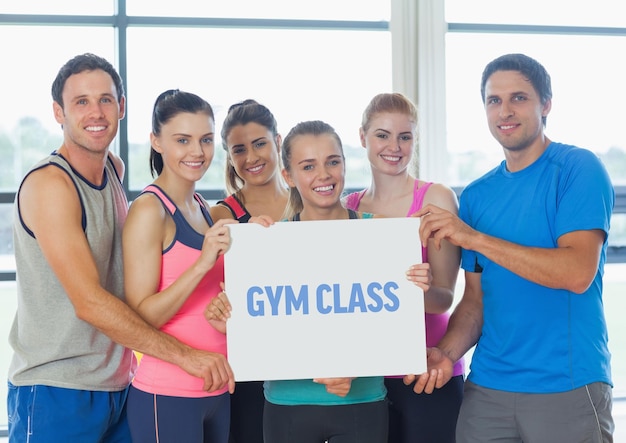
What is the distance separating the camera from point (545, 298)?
5.88 ft

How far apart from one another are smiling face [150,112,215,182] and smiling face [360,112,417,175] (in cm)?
56

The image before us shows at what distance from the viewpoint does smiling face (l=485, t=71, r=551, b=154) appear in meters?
1.84

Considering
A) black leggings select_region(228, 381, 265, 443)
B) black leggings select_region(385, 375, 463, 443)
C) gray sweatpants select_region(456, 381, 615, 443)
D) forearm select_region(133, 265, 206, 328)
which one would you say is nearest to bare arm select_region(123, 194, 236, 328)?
forearm select_region(133, 265, 206, 328)

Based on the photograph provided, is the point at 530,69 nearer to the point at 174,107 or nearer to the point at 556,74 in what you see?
the point at 174,107

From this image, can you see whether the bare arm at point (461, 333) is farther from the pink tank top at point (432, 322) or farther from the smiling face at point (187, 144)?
the smiling face at point (187, 144)

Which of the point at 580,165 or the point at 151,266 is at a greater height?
the point at 580,165

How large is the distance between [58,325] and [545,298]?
130 cm

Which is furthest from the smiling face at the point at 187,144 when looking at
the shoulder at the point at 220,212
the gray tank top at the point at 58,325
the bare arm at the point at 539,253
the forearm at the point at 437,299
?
the forearm at the point at 437,299

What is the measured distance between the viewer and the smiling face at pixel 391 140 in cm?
211

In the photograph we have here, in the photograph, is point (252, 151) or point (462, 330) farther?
point (252, 151)

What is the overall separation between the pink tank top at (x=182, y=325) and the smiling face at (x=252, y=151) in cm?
52

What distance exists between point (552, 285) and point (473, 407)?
1.38ft

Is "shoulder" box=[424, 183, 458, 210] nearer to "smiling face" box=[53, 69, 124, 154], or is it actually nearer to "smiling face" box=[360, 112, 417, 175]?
"smiling face" box=[360, 112, 417, 175]

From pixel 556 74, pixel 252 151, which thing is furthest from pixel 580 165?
pixel 556 74
